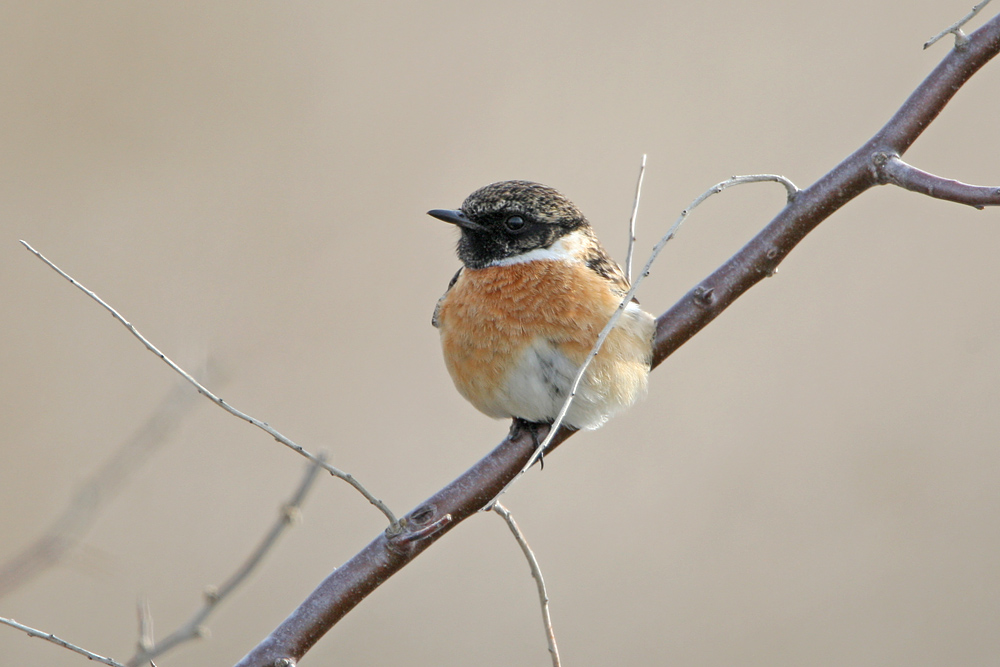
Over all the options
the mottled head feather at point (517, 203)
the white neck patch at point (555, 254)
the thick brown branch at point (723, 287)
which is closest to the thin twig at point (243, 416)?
the thick brown branch at point (723, 287)

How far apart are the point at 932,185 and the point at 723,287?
2.21 ft

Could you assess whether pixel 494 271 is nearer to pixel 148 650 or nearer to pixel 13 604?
pixel 148 650

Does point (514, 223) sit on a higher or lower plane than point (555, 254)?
higher

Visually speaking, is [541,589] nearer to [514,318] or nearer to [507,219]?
[514,318]

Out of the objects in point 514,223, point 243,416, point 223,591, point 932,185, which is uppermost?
point 514,223

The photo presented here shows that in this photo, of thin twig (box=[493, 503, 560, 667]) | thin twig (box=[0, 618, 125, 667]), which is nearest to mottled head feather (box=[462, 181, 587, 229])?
thin twig (box=[493, 503, 560, 667])

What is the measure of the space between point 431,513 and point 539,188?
4.75ft

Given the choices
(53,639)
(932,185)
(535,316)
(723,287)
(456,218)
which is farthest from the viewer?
(456,218)

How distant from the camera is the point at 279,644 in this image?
8.13ft

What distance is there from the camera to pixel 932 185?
2316 millimetres

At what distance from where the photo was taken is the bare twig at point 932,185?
219cm

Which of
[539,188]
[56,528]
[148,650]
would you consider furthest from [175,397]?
[539,188]

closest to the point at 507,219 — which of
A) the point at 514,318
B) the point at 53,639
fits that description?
the point at 514,318

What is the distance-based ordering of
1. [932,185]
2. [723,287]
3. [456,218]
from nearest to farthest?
[932,185] → [723,287] → [456,218]
